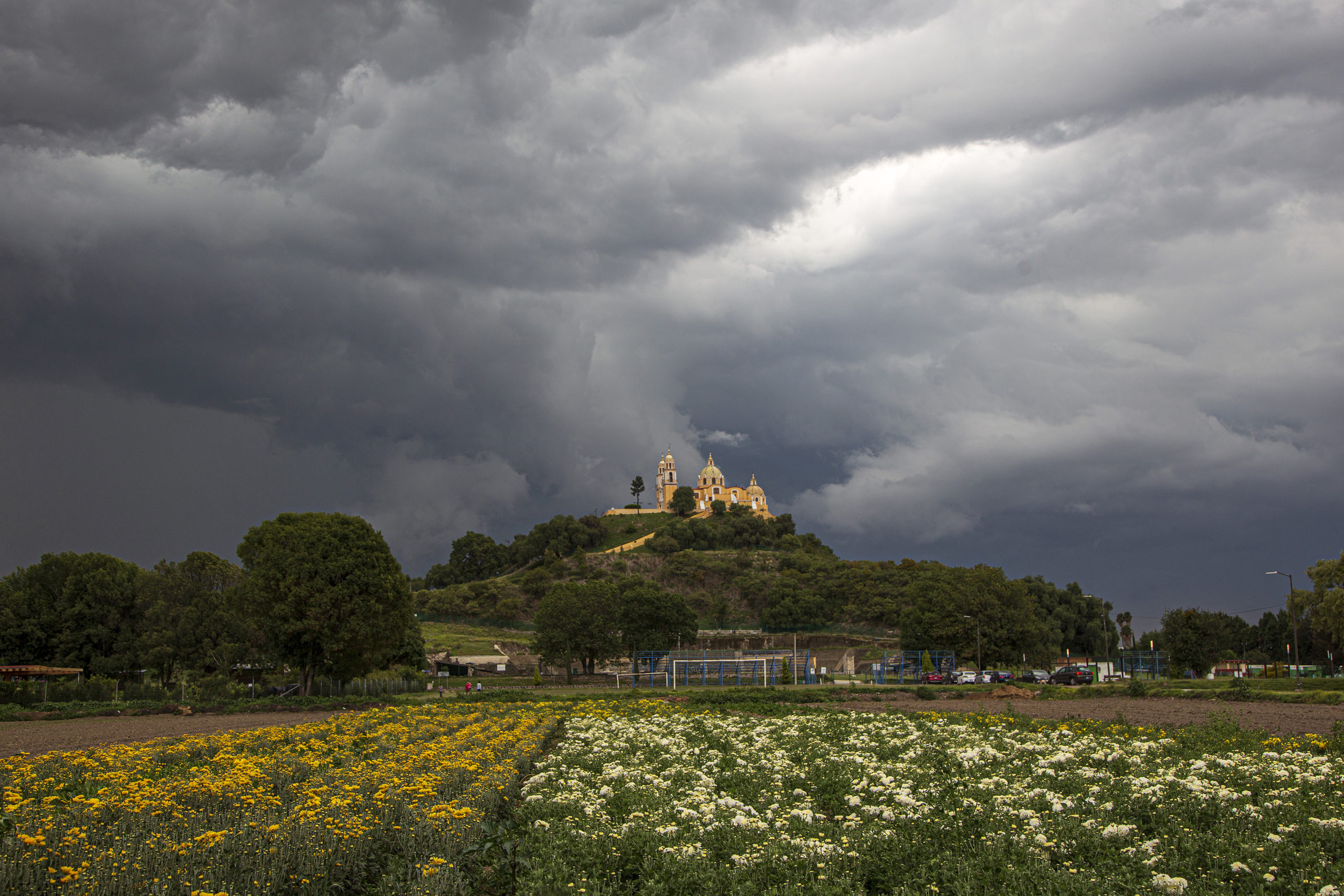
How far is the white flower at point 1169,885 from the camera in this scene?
773 cm

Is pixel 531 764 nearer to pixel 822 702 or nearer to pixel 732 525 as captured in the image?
pixel 822 702

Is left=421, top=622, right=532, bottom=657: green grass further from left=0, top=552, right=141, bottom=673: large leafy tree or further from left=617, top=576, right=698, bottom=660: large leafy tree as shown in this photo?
left=0, top=552, right=141, bottom=673: large leafy tree

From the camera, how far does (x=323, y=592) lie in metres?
48.9

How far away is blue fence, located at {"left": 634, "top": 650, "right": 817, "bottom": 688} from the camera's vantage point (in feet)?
215

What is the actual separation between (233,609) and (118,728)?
107 feet

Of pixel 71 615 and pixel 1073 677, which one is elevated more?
pixel 71 615

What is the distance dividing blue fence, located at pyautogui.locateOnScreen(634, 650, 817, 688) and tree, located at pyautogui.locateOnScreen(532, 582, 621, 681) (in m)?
7.22

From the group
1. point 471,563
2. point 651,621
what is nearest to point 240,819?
point 651,621

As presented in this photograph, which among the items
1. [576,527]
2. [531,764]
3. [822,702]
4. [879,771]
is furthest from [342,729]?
[576,527]

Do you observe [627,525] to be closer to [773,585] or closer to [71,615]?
[773,585]

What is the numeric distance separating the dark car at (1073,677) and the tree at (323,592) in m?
51.3

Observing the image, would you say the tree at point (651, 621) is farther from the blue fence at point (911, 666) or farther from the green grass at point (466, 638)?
the blue fence at point (911, 666)

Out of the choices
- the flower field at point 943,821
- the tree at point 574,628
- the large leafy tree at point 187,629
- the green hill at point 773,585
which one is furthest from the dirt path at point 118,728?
the green hill at point 773,585

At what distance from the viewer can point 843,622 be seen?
130250 mm
